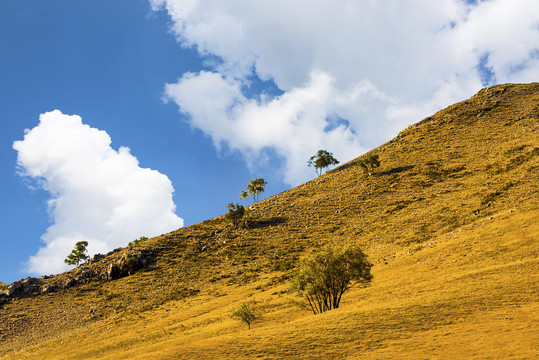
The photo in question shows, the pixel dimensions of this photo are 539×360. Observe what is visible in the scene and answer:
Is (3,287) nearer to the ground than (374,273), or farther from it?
farther from it

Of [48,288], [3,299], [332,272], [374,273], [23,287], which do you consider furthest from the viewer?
[23,287]

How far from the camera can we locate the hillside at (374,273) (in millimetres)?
33094

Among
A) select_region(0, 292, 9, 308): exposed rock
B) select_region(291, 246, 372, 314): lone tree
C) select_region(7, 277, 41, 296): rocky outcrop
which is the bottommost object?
select_region(291, 246, 372, 314): lone tree

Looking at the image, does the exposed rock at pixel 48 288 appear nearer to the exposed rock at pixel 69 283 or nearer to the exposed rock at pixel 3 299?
the exposed rock at pixel 69 283

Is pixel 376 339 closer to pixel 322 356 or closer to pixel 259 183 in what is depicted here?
pixel 322 356

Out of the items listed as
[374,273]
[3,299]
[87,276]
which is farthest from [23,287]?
[374,273]

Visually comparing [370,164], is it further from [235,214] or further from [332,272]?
[332,272]

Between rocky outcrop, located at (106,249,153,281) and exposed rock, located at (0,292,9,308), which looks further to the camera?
rocky outcrop, located at (106,249,153,281)

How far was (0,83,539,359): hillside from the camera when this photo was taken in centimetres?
3309

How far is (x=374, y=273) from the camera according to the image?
2405 inches

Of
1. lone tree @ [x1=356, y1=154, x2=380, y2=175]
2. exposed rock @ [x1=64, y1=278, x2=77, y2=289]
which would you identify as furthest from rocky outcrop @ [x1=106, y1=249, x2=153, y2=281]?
lone tree @ [x1=356, y1=154, x2=380, y2=175]

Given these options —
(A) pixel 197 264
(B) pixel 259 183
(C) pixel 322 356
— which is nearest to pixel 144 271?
(A) pixel 197 264

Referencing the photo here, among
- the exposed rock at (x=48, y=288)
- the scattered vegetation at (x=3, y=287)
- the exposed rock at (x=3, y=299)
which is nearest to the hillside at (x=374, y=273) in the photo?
the exposed rock at (x=48, y=288)

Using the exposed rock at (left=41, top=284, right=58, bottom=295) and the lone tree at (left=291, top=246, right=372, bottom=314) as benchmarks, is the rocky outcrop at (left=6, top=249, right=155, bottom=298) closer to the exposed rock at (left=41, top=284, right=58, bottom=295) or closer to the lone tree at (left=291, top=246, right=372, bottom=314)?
the exposed rock at (left=41, top=284, right=58, bottom=295)
